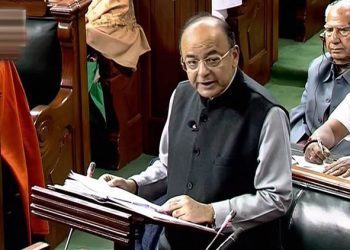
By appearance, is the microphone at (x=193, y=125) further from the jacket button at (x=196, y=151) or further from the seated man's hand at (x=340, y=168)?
the seated man's hand at (x=340, y=168)

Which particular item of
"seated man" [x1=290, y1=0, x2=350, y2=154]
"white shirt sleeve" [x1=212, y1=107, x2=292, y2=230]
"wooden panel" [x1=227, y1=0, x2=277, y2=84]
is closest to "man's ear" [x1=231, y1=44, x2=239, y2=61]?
"white shirt sleeve" [x1=212, y1=107, x2=292, y2=230]

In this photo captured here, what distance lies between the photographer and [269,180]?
2.02 metres

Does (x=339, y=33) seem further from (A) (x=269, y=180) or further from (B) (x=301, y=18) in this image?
(B) (x=301, y=18)

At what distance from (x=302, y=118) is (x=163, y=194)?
4.48 ft

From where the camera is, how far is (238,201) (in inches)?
79.7

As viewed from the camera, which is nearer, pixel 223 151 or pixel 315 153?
pixel 223 151

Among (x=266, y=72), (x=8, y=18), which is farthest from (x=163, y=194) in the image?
(x=266, y=72)

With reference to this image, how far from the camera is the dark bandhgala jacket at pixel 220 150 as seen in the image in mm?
2057

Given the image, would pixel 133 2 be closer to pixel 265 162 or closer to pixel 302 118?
pixel 302 118

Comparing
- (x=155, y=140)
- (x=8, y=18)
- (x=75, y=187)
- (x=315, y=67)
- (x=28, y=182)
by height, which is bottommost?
(x=155, y=140)

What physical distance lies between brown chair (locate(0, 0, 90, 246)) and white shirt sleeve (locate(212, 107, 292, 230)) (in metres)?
1.42

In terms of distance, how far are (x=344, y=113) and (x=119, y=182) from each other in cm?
119

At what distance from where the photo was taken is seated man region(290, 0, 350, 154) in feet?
10.7

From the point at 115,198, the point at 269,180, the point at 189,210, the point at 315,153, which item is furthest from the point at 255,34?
the point at 115,198
